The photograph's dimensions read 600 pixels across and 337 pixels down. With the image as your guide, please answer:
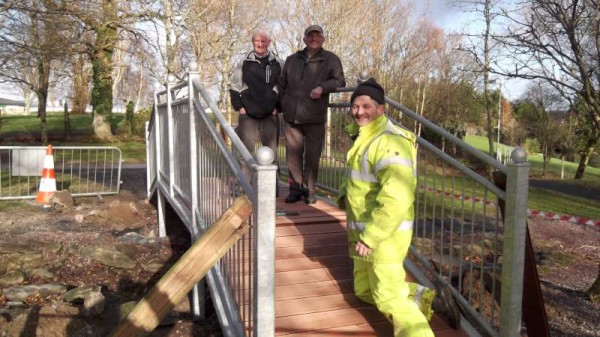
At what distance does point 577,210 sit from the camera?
44.2 ft

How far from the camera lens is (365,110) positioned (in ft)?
9.77

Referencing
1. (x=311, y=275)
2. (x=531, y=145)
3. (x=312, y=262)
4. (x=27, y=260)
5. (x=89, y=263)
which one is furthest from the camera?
(x=531, y=145)

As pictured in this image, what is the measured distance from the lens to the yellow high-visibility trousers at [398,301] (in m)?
2.62

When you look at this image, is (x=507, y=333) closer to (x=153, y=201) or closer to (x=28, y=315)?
(x=28, y=315)

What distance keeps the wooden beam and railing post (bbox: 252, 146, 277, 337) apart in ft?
0.48

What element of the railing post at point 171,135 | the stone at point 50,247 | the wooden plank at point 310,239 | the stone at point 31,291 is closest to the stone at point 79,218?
the stone at point 50,247

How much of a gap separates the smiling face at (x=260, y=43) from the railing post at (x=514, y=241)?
2.90 m

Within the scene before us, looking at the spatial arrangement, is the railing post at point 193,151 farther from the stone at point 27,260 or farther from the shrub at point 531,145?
the shrub at point 531,145

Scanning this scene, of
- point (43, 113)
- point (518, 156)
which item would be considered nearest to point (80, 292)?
point (518, 156)

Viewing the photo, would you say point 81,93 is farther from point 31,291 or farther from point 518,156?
point 518,156

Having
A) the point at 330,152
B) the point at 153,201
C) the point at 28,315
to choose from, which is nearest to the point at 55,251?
the point at 28,315

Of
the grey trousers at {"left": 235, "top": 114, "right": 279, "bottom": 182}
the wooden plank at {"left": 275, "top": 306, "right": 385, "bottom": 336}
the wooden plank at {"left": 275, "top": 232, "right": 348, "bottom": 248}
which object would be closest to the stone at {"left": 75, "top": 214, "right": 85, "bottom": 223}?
the grey trousers at {"left": 235, "top": 114, "right": 279, "bottom": 182}

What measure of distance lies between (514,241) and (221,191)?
75.4 inches

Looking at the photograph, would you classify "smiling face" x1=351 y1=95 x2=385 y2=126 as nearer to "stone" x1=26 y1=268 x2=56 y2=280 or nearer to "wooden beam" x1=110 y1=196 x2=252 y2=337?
"wooden beam" x1=110 y1=196 x2=252 y2=337
